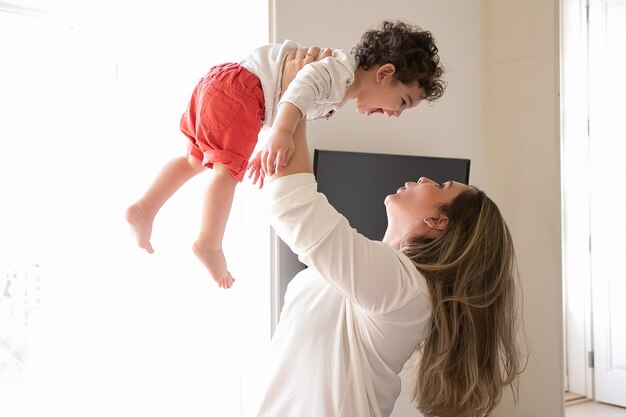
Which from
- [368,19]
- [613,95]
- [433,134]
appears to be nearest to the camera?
[368,19]

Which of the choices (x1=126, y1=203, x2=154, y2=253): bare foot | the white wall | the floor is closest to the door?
the floor

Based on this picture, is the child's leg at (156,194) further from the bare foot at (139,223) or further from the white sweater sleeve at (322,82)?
the white sweater sleeve at (322,82)

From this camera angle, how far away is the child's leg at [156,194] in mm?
1555

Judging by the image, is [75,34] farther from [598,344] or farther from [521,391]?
[598,344]

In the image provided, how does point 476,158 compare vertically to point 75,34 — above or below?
below

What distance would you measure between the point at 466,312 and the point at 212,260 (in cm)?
62

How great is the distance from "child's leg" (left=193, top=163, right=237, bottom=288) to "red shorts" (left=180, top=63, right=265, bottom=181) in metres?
0.03

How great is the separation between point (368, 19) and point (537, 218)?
1423mm

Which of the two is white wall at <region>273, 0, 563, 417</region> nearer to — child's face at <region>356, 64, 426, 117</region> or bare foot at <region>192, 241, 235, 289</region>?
child's face at <region>356, 64, 426, 117</region>

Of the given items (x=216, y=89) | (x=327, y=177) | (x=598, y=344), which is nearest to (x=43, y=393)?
(x=327, y=177)

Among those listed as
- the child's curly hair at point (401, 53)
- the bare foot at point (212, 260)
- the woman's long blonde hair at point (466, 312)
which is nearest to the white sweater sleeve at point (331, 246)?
the woman's long blonde hair at point (466, 312)

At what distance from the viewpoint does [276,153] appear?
1148mm

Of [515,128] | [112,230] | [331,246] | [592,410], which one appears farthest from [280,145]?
[592,410]

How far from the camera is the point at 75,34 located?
2525 millimetres
